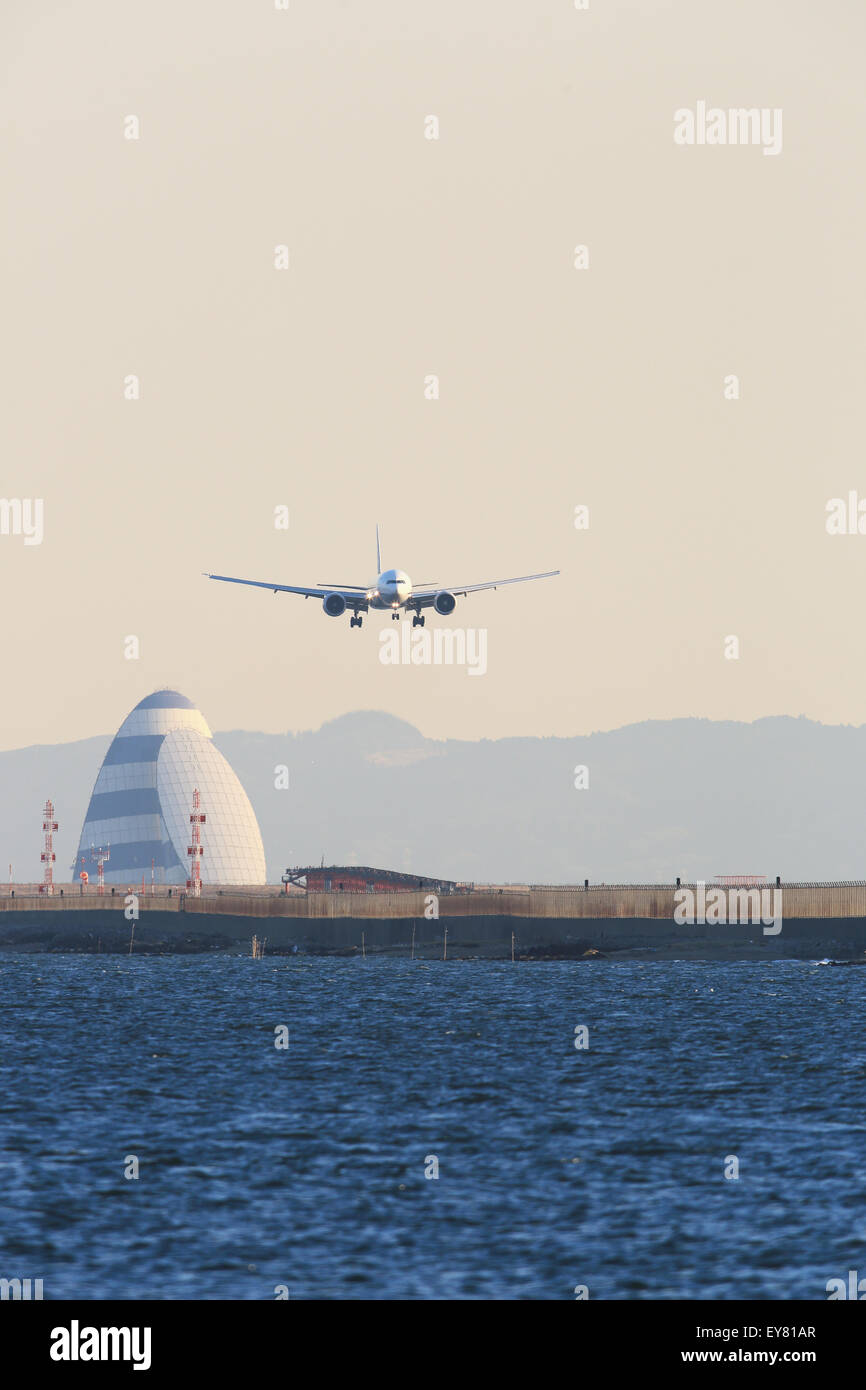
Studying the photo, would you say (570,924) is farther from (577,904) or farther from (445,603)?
(445,603)

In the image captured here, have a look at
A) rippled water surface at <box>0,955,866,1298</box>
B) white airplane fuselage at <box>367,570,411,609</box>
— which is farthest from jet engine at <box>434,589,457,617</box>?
rippled water surface at <box>0,955,866,1298</box>

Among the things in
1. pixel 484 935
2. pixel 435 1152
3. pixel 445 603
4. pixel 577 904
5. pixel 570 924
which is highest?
pixel 445 603

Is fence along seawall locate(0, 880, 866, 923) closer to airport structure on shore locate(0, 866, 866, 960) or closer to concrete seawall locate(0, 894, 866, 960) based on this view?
airport structure on shore locate(0, 866, 866, 960)

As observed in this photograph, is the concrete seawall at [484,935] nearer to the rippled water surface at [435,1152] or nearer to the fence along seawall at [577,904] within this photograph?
the fence along seawall at [577,904]

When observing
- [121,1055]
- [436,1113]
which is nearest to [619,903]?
[121,1055]

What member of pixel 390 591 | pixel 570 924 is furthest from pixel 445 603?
pixel 570 924
